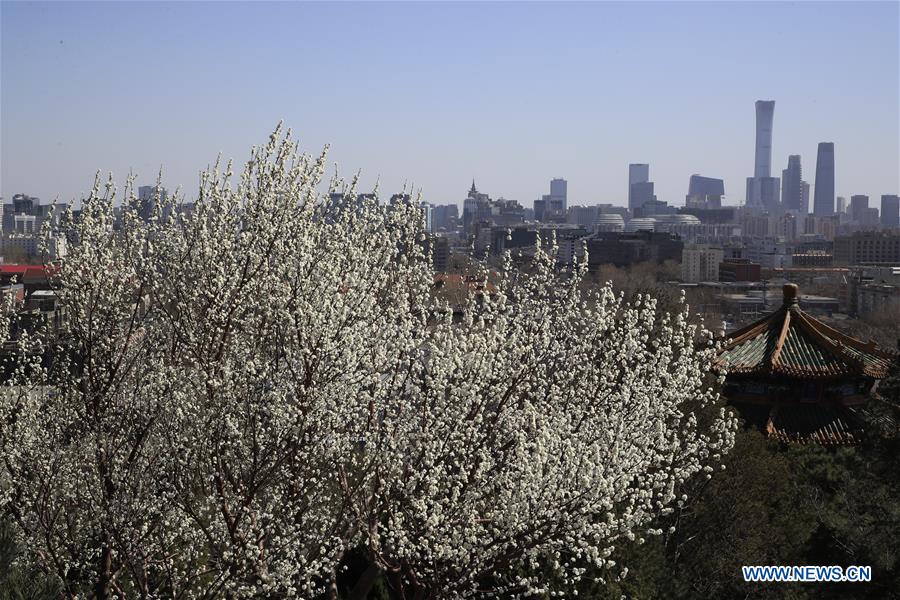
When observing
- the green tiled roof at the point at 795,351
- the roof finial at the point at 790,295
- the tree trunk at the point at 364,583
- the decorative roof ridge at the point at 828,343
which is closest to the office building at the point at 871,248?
the roof finial at the point at 790,295

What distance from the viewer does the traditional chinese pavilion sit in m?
18.2

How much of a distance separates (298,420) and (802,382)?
1210cm

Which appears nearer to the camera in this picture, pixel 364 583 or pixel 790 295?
pixel 364 583

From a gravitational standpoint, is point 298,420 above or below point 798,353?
above

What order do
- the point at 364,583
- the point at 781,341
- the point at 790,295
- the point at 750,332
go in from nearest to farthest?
the point at 364,583 → the point at 781,341 → the point at 750,332 → the point at 790,295

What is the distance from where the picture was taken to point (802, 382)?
61.0 ft

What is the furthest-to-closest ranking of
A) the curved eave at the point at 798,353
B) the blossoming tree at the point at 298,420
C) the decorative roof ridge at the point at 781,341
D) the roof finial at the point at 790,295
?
the roof finial at the point at 790,295 → the decorative roof ridge at the point at 781,341 → the curved eave at the point at 798,353 → the blossoming tree at the point at 298,420

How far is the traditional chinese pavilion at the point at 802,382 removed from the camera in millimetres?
18172

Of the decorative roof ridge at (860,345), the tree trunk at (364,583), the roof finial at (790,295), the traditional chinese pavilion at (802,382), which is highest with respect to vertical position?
the roof finial at (790,295)

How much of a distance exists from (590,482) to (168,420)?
13.6 ft

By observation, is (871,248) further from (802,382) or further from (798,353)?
(802,382)

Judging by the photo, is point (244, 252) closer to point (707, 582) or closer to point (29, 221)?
point (707, 582)

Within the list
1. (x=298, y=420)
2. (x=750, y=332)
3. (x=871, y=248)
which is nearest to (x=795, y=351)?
(x=750, y=332)

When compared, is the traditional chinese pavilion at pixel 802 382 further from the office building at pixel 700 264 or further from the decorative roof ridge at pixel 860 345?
the office building at pixel 700 264
